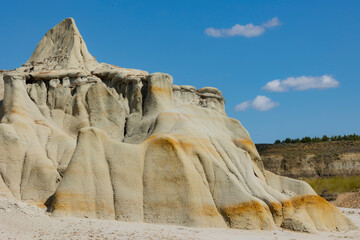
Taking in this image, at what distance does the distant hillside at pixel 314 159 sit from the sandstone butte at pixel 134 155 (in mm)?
28524

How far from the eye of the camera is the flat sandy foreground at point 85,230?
1590 cm

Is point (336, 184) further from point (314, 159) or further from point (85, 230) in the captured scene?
point (85, 230)

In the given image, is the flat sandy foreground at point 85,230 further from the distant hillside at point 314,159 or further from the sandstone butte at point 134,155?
the distant hillside at point 314,159

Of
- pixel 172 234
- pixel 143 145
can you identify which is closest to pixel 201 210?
pixel 172 234

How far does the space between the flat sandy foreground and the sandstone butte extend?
0.66 m

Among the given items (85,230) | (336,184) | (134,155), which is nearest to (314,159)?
(336,184)

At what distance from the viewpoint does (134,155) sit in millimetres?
19797

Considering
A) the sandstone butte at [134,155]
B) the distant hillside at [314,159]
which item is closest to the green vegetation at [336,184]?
the distant hillside at [314,159]

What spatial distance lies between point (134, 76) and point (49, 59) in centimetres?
632

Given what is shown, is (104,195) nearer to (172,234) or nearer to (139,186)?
(139,186)

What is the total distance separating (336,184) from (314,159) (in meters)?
7.12

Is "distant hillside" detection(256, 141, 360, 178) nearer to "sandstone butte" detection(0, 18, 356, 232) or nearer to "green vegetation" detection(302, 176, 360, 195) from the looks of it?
"green vegetation" detection(302, 176, 360, 195)

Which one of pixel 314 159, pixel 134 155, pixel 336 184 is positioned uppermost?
pixel 314 159

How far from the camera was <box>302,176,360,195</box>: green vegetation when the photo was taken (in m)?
46.6
